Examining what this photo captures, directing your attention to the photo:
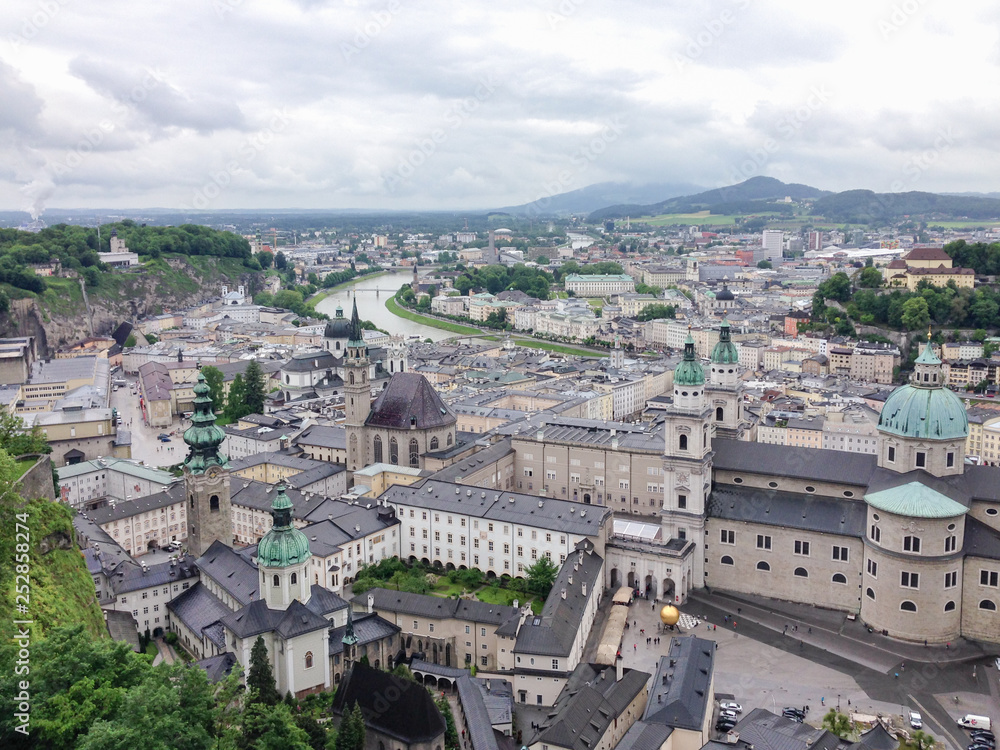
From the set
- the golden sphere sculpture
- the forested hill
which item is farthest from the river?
the golden sphere sculpture

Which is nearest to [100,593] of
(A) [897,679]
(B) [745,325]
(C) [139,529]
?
(C) [139,529]

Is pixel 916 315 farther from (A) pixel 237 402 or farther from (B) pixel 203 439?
(B) pixel 203 439

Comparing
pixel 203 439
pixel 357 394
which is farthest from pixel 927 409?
pixel 357 394

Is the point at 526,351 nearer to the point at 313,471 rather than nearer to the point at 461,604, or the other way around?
the point at 313,471

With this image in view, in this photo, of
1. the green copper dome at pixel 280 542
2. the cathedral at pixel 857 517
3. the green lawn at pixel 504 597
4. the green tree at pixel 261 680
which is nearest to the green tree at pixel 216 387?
the green lawn at pixel 504 597

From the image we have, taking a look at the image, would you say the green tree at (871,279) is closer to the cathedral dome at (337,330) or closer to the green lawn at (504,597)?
the cathedral dome at (337,330)

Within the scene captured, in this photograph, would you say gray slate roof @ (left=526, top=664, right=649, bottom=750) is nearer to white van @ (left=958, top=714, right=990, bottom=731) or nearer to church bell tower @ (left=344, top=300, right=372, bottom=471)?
white van @ (left=958, top=714, right=990, bottom=731)
